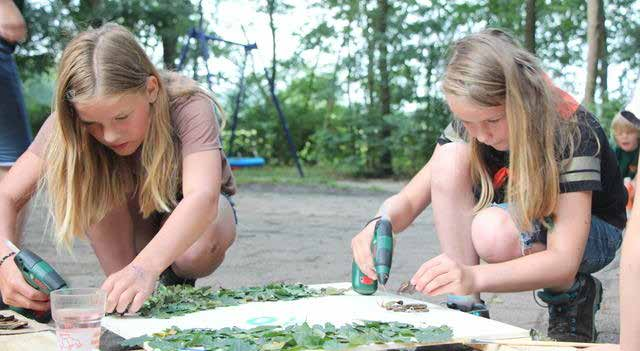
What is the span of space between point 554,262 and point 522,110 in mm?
409

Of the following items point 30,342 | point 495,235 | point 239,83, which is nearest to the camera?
point 30,342

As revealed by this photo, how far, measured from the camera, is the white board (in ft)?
6.25

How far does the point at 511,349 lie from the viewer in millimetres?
1741

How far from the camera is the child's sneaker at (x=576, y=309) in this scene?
2.38 m

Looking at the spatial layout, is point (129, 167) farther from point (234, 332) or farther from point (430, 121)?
point (430, 121)

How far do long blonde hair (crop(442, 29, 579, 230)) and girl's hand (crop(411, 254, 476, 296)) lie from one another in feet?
1.05

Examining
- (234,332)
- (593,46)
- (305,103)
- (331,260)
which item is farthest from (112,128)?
(305,103)

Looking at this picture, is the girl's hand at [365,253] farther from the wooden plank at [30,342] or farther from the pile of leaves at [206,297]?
the wooden plank at [30,342]

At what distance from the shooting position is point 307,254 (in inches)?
177

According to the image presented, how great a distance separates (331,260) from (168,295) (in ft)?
6.84

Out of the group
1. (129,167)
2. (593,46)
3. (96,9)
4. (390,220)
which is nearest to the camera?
(390,220)

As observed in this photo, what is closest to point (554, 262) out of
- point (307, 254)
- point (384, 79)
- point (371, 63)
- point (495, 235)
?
point (495, 235)

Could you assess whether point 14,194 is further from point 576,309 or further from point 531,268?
point 576,309

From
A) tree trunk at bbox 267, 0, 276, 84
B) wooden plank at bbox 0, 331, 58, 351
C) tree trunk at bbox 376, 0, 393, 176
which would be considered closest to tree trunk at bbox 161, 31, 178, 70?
tree trunk at bbox 267, 0, 276, 84
